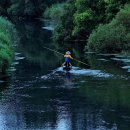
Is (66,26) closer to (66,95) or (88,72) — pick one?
(88,72)

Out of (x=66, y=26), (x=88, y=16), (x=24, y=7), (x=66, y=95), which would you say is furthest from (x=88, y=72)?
(x=24, y=7)

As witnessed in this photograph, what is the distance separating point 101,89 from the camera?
42531 millimetres

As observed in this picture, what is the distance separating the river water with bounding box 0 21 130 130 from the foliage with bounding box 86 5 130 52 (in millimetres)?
2547

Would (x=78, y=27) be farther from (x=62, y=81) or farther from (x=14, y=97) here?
(x=14, y=97)

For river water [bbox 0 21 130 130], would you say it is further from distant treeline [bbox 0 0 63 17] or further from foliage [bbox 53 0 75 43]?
distant treeline [bbox 0 0 63 17]

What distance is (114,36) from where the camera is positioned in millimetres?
65562

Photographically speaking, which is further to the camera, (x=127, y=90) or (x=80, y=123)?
(x=127, y=90)

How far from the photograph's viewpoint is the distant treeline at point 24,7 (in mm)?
144625

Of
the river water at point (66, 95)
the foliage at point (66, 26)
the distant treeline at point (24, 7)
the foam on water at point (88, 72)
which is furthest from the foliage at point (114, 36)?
the distant treeline at point (24, 7)

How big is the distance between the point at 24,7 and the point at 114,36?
86.6 meters

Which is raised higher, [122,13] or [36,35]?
[122,13]

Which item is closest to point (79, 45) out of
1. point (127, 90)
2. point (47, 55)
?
point (47, 55)

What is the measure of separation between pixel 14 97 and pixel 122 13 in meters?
32.6

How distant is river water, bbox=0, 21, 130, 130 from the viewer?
32.7 metres
